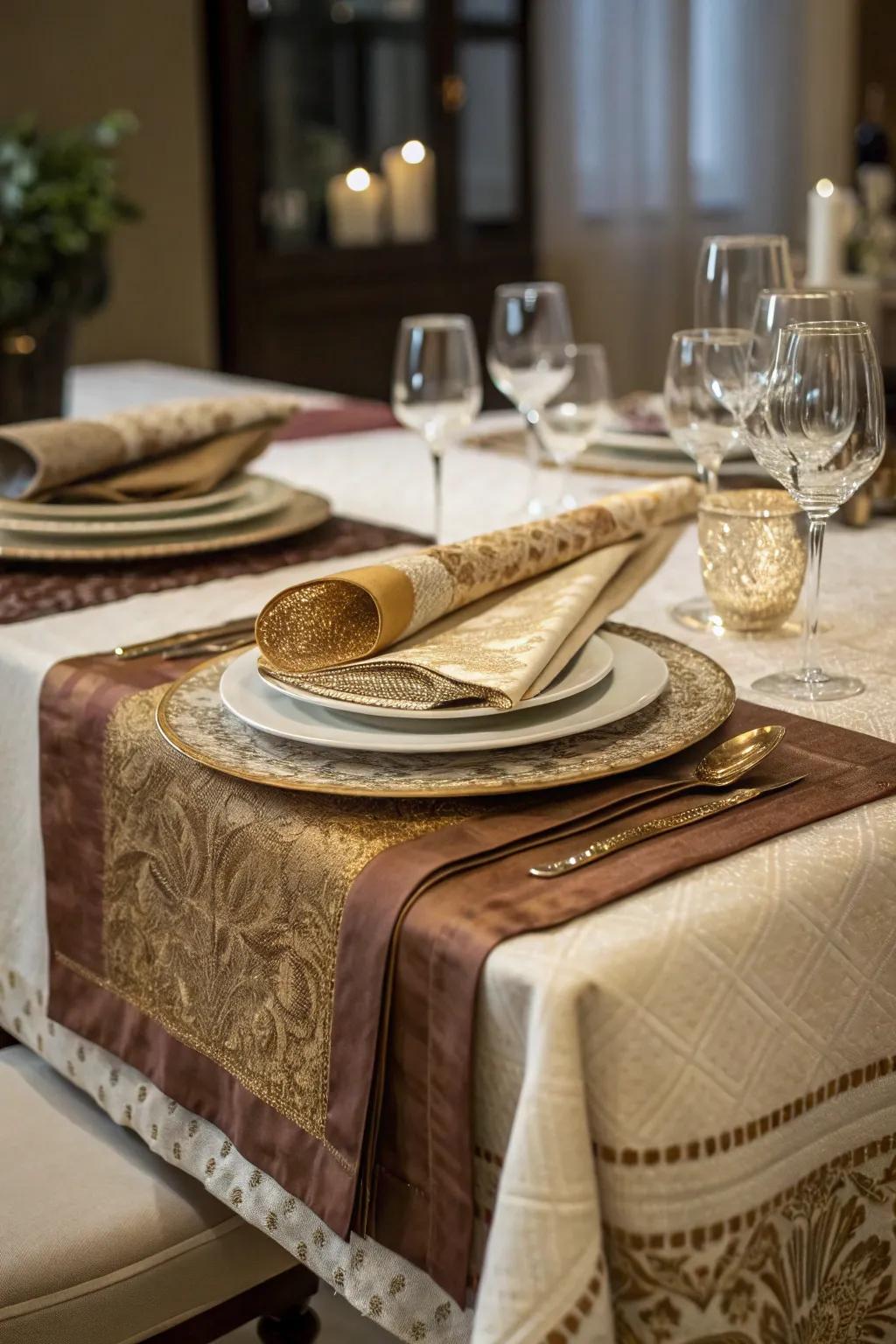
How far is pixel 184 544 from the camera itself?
4.00ft

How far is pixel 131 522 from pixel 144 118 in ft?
8.91

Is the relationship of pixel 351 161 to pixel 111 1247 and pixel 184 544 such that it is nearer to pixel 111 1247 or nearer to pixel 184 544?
pixel 184 544

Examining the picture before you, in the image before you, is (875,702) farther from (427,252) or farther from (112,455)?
(427,252)

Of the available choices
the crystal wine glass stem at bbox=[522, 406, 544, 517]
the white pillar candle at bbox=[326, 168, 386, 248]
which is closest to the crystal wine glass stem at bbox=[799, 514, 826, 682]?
the crystal wine glass stem at bbox=[522, 406, 544, 517]

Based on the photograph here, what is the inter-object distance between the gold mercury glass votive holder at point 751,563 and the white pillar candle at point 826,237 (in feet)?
2.92

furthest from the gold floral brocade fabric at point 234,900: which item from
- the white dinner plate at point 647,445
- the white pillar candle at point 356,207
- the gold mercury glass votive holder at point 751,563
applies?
the white pillar candle at point 356,207

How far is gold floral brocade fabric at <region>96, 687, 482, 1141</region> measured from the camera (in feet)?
2.31

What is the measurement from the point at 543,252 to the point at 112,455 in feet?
12.0

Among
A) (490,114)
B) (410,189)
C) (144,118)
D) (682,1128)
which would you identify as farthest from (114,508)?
(490,114)

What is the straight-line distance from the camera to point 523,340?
138 cm

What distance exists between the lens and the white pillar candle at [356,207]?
4.08 metres

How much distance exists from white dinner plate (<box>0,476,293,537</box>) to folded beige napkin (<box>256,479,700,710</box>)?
1.24 feet

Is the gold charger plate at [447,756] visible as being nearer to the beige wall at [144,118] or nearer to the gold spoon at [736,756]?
the gold spoon at [736,756]

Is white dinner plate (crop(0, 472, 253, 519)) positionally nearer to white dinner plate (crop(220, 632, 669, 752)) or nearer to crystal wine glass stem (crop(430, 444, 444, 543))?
crystal wine glass stem (crop(430, 444, 444, 543))
